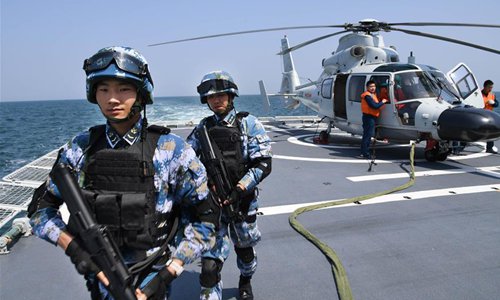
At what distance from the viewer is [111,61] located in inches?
58.6

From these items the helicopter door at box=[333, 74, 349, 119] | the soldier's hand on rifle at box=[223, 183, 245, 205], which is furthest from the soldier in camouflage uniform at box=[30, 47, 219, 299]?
the helicopter door at box=[333, 74, 349, 119]

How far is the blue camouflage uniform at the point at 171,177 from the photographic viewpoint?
61.9 inches

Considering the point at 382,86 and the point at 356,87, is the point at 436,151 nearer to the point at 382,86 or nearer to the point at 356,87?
the point at 382,86

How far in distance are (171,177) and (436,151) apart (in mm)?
6980

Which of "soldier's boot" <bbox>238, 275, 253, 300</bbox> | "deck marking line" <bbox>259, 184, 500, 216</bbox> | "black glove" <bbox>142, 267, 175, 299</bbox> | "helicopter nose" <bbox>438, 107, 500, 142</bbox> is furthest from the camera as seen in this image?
"helicopter nose" <bbox>438, 107, 500, 142</bbox>

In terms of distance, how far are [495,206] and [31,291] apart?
5.12 meters

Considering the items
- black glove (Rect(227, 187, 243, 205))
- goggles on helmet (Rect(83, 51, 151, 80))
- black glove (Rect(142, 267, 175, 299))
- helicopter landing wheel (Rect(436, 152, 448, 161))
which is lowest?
helicopter landing wheel (Rect(436, 152, 448, 161))

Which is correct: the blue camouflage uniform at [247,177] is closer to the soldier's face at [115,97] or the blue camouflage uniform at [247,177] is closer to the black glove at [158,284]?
the black glove at [158,284]

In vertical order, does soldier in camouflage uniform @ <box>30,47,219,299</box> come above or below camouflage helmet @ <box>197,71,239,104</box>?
below

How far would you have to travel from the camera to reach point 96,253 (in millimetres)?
1329

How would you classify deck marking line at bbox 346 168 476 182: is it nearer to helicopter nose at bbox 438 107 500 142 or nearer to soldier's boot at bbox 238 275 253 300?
helicopter nose at bbox 438 107 500 142

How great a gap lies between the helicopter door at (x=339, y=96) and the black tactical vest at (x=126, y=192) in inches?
322

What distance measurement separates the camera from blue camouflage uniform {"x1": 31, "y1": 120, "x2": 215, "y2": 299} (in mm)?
1572

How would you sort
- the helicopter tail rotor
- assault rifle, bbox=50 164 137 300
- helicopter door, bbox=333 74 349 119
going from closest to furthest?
assault rifle, bbox=50 164 137 300, helicopter door, bbox=333 74 349 119, the helicopter tail rotor
